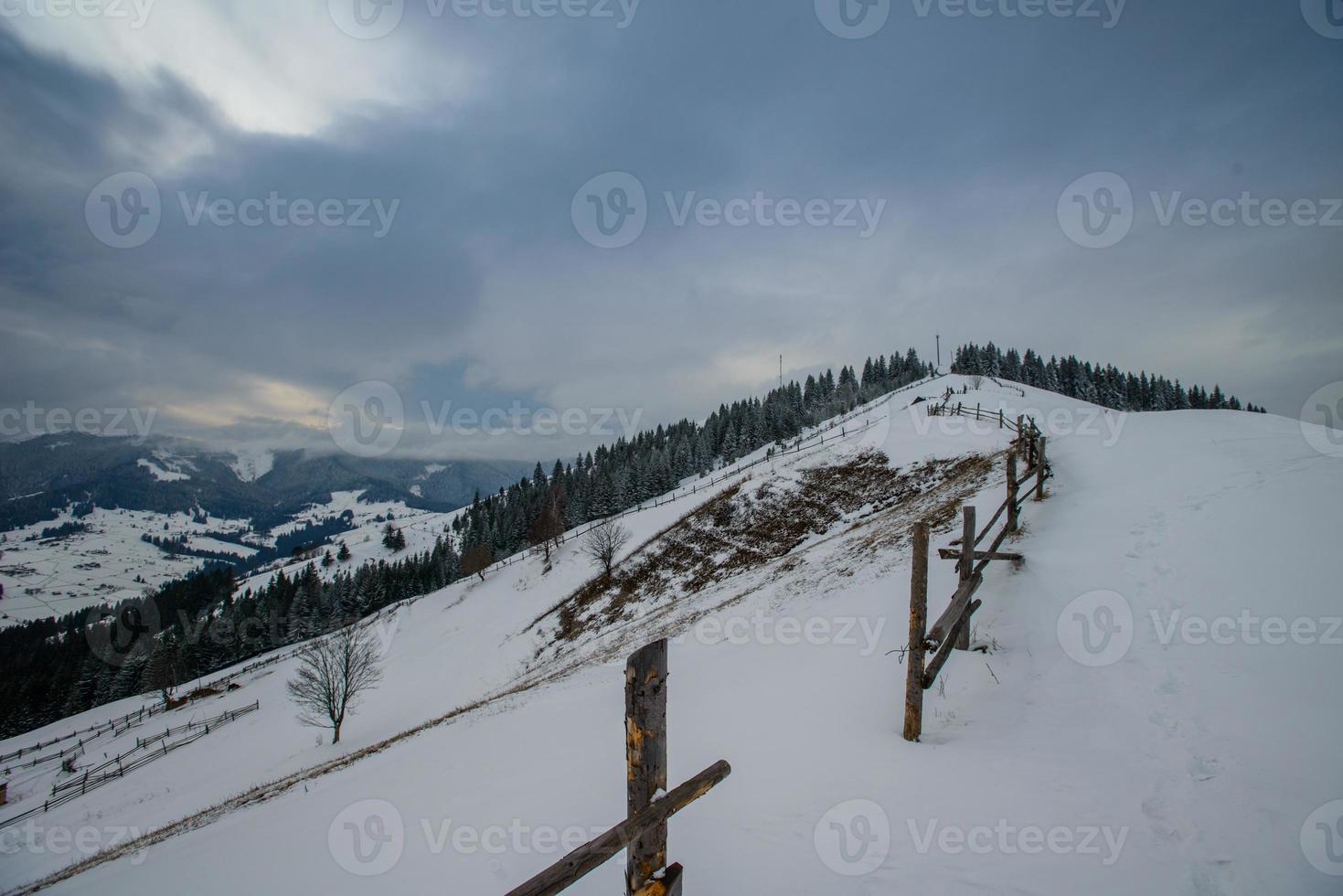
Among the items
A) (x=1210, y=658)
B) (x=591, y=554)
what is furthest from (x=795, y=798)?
(x=591, y=554)

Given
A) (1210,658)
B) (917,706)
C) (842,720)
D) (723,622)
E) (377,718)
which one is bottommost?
(377,718)

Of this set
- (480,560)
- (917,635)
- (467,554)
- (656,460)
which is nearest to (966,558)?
(917,635)

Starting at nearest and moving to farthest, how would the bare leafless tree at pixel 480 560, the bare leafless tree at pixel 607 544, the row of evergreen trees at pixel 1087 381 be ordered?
the bare leafless tree at pixel 607 544, the bare leafless tree at pixel 480 560, the row of evergreen trees at pixel 1087 381

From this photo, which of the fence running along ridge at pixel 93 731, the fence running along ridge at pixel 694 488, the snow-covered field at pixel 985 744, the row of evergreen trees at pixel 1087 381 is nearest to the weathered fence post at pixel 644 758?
the snow-covered field at pixel 985 744

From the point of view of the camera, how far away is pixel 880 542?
20.4 meters

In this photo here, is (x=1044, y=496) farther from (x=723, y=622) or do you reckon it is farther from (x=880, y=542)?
(x=723, y=622)

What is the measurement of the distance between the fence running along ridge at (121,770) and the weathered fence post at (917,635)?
4701 cm

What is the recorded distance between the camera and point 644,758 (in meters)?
3.68

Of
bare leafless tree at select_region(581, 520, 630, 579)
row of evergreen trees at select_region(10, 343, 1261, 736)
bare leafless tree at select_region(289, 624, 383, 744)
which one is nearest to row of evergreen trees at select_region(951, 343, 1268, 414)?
row of evergreen trees at select_region(10, 343, 1261, 736)

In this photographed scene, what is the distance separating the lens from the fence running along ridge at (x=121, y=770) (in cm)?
2831

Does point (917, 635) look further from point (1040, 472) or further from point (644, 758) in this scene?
point (1040, 472)

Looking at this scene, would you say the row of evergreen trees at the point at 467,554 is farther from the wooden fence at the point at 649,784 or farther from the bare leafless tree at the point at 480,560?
the wooden fence at the point at 649,784

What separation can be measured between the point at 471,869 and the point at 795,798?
4478 millimetres

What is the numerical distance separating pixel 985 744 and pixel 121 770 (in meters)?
49.6
